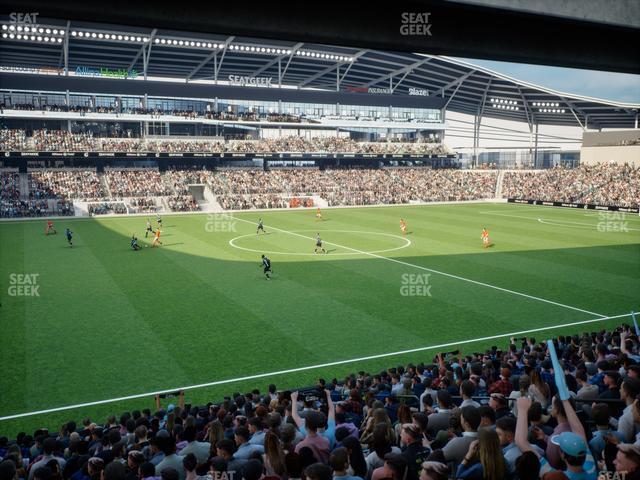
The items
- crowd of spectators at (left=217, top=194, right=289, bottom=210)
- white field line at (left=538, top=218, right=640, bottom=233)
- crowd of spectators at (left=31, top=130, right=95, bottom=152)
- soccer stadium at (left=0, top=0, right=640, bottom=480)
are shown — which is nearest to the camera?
soccer stadium at (left=0, top=0, right=640, bottom=480)

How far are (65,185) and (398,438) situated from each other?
66.0 m

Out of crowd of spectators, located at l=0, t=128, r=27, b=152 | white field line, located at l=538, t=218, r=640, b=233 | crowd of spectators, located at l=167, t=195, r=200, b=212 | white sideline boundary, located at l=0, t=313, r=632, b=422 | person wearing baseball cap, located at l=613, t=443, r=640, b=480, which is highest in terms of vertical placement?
crowd of spectators, located at l=0, t=128, r=27, b=152

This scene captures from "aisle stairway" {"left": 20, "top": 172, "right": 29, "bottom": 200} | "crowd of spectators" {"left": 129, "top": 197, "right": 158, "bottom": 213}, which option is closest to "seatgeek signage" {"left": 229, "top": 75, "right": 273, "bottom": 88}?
"crowd of spectators" {"left": 129, "top": 197, "right": 158, "bottom": 213}

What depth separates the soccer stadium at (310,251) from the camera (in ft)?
24.0

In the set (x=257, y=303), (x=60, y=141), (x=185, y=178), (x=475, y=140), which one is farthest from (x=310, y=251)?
(x=475, y=140)

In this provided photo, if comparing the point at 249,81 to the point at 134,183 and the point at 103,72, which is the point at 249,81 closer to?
the point at 103,72

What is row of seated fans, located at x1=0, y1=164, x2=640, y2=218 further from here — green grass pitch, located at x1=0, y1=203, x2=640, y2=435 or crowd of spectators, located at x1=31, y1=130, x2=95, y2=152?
green grass pitch, located at x1=0, y1=203, x2=640, y2=435

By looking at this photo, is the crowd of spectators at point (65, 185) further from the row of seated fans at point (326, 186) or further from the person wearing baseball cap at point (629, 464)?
the person wearing baseball cap at point (629, 464)

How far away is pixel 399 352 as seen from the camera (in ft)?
56.6

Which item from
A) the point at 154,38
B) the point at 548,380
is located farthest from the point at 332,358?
the point at 154,38

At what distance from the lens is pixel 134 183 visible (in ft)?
225

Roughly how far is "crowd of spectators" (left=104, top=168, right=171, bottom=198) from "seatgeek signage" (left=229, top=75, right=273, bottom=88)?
19416mm

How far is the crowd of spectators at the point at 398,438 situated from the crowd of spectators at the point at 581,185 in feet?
201

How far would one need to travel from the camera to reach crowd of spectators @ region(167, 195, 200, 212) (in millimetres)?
64062
